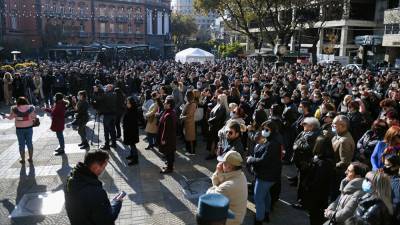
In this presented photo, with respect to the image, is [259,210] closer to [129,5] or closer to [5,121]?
[5,121]

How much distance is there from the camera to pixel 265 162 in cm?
545

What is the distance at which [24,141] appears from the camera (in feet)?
29.1

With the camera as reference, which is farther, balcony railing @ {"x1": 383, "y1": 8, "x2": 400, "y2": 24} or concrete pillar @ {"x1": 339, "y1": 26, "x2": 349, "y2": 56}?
concrete pillar @ {"x1": 339, "y1": 26, "x2": 349, "y2": 56}

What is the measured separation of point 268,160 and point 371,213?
209cm

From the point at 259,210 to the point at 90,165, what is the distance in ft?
9.54

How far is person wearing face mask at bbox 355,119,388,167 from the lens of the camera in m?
6.10

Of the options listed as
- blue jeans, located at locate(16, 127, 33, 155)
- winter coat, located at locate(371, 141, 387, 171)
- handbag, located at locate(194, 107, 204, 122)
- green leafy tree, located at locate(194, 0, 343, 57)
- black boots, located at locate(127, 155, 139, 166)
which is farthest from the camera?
green leafy tree, located at locate(194, 0, 343, 57)

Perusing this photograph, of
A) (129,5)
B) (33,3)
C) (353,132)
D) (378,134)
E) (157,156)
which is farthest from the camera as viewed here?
(129,5)

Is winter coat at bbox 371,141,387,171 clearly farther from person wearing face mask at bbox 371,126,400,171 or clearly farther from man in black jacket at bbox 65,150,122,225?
man in black jacket at bbox 65,150,122,225

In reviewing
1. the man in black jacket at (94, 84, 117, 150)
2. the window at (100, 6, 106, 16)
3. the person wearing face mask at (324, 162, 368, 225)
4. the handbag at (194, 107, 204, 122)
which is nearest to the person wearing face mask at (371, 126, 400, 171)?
the person wearing face mask at (324, 162, 368, 225)

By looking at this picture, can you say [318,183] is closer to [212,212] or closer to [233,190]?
[233,190]

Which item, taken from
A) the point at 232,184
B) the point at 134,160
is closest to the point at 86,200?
Answer: the point at 232,184

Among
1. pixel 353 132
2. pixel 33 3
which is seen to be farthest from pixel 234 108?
pixel 33 3

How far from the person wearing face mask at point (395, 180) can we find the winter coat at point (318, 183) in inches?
36.7
